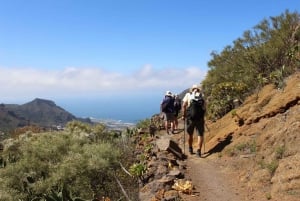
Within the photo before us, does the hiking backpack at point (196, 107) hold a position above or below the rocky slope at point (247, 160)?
above

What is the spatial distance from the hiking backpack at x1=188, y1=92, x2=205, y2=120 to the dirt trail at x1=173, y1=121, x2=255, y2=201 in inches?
53.0

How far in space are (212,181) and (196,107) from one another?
3610mm

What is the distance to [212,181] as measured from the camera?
12156 mm

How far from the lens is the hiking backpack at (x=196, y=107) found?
15.2m

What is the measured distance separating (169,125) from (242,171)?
1089cm

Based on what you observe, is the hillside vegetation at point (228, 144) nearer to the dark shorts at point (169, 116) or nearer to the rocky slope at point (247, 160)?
the rocky slope at point (247, 160)

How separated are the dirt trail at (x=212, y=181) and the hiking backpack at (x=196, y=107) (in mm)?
1347

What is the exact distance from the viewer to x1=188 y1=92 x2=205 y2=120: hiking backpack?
597 inches

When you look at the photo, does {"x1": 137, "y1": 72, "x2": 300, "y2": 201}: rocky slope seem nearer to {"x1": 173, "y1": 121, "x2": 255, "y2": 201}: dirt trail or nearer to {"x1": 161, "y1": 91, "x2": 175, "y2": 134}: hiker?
{"x1": 173, "y1": 121, "x2": 255, "y2": 201}: dirt trail

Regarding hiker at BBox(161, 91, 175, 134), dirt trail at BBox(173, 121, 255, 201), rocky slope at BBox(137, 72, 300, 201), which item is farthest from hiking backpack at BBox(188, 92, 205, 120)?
hiker at BBox(161, 91, 175, 134)

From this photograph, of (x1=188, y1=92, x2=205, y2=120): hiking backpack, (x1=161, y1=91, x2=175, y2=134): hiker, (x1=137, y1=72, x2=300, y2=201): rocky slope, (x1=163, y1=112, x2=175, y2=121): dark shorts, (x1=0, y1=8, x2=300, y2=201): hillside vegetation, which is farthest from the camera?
A: (x1=163, y1=112, x2=175, y2=121): dark shorts

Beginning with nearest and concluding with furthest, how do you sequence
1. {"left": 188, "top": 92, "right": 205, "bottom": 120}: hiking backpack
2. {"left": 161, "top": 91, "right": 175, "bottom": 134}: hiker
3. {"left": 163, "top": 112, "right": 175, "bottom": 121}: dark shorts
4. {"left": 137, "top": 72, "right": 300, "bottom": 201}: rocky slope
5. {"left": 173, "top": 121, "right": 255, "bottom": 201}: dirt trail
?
{"left": 137, "top": 72, "right": 300, "bottom": 201}: rocky slope
{"left": 173, "top": 121, "right": 255, "bottom": 201}: dirt trail
{"left": 188, "top": 92, "right": 205, "bottom": 120}: hiking backpack
{"left": 161, "top": 91, "right": 175, "bottom": 134}: hiker
{"left": 163, "top": 112, "right": 175, "bottom": 121}: dark shorts

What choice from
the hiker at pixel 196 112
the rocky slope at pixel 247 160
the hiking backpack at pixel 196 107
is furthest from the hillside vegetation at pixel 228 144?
the hiking backpack at pixel 196 107

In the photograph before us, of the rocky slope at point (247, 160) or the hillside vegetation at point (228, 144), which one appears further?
the hillside vegetation at point (228, 144)
